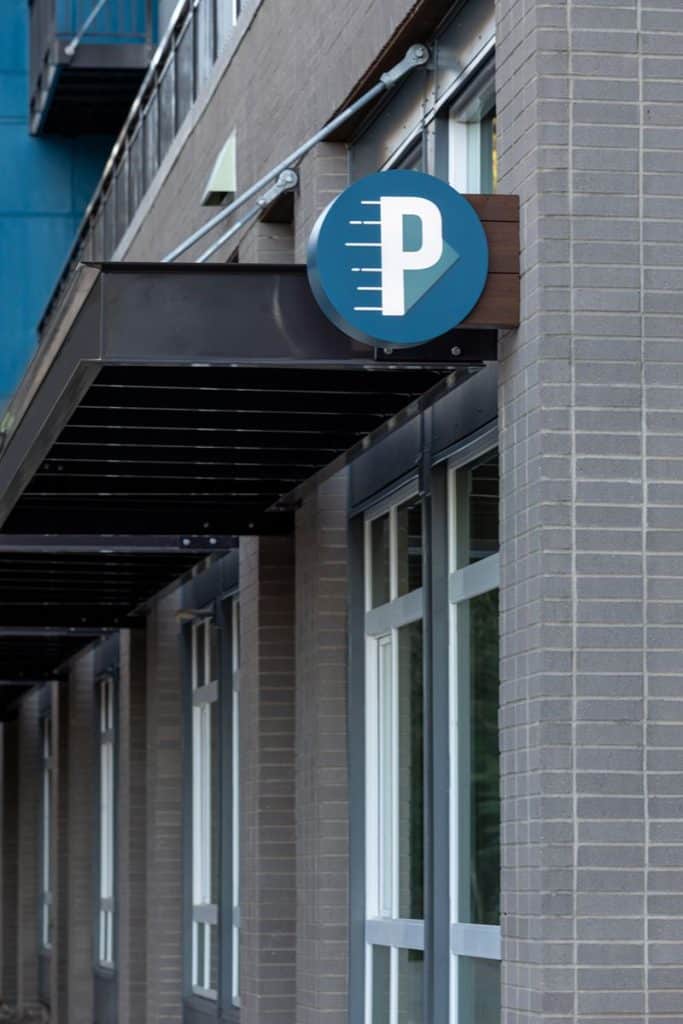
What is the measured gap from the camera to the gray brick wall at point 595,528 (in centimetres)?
814

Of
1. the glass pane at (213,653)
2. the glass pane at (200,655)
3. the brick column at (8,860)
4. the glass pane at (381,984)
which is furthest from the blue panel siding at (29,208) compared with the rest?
the glass pane at (381,984)

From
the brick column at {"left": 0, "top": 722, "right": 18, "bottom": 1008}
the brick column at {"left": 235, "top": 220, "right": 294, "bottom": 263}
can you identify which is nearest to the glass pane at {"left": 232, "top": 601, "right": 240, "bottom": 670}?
the brick column at {"left": 235, "top": 220, "right": 294, "bottom": 263}

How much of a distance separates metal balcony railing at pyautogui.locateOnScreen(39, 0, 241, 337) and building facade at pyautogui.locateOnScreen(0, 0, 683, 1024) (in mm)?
124

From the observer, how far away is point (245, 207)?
14812 millimetres

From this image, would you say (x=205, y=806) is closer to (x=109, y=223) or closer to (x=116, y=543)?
(x=116, y=543)

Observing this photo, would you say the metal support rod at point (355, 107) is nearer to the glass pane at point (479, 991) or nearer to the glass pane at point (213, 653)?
the glass pane at point (479, 991)

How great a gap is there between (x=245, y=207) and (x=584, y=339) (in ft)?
21.9

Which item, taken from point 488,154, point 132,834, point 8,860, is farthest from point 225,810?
point 8,860

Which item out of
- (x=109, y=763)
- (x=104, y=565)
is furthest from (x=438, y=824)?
(x=109, y=763)

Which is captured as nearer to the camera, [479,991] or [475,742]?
[479,991]

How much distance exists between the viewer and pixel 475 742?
10336 millimetres

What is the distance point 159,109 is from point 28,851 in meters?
16.4

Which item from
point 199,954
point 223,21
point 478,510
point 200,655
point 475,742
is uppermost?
point 223,21

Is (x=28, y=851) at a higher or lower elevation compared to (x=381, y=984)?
lower
